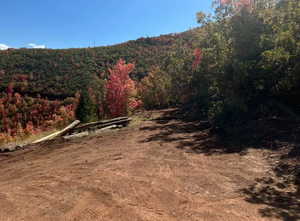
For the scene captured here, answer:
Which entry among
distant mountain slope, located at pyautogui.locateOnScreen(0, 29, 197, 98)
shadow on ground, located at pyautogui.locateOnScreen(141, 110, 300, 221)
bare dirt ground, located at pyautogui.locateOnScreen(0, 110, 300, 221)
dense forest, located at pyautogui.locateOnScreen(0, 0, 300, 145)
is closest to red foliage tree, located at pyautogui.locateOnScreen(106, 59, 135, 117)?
dense forest, located at pyautogui.locateOnScreen(0, 0, 300, 145)

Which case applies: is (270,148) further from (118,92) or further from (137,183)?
(118,92)

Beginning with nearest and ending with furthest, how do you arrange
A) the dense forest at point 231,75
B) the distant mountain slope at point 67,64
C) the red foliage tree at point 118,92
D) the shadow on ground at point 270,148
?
the shadow on ground at point 270,148 < the dense forest at point 231,75 < the red foliage tree at point 118,92 < the distant mountain slope at point 67,64

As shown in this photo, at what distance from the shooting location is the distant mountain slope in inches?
1428

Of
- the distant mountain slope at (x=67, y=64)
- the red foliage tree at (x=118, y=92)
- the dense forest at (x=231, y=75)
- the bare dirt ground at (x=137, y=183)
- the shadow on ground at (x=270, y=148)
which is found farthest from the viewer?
the distant mountain slope at (x=67, y=64)

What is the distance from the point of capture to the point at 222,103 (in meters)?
7.45

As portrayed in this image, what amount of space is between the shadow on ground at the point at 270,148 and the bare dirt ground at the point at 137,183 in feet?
0.17

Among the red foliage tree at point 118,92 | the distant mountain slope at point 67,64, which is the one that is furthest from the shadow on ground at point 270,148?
the distant mountain slope at point 67,64

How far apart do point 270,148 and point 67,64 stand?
4172 centimetres

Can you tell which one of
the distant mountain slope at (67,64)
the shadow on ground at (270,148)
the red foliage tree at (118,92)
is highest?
the distant mountain slope at (67,64)

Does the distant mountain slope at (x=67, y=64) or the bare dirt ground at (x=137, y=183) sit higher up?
the distant mountain slope at (x=67, y=64)

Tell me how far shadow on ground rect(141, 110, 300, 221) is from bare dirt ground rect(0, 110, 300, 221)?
52 mm

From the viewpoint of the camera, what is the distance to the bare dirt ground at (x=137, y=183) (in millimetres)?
2553

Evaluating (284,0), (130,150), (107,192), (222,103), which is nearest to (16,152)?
(130,150)

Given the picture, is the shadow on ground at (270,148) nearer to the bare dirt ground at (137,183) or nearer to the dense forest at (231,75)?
the bare dirt ground at (137,183)
